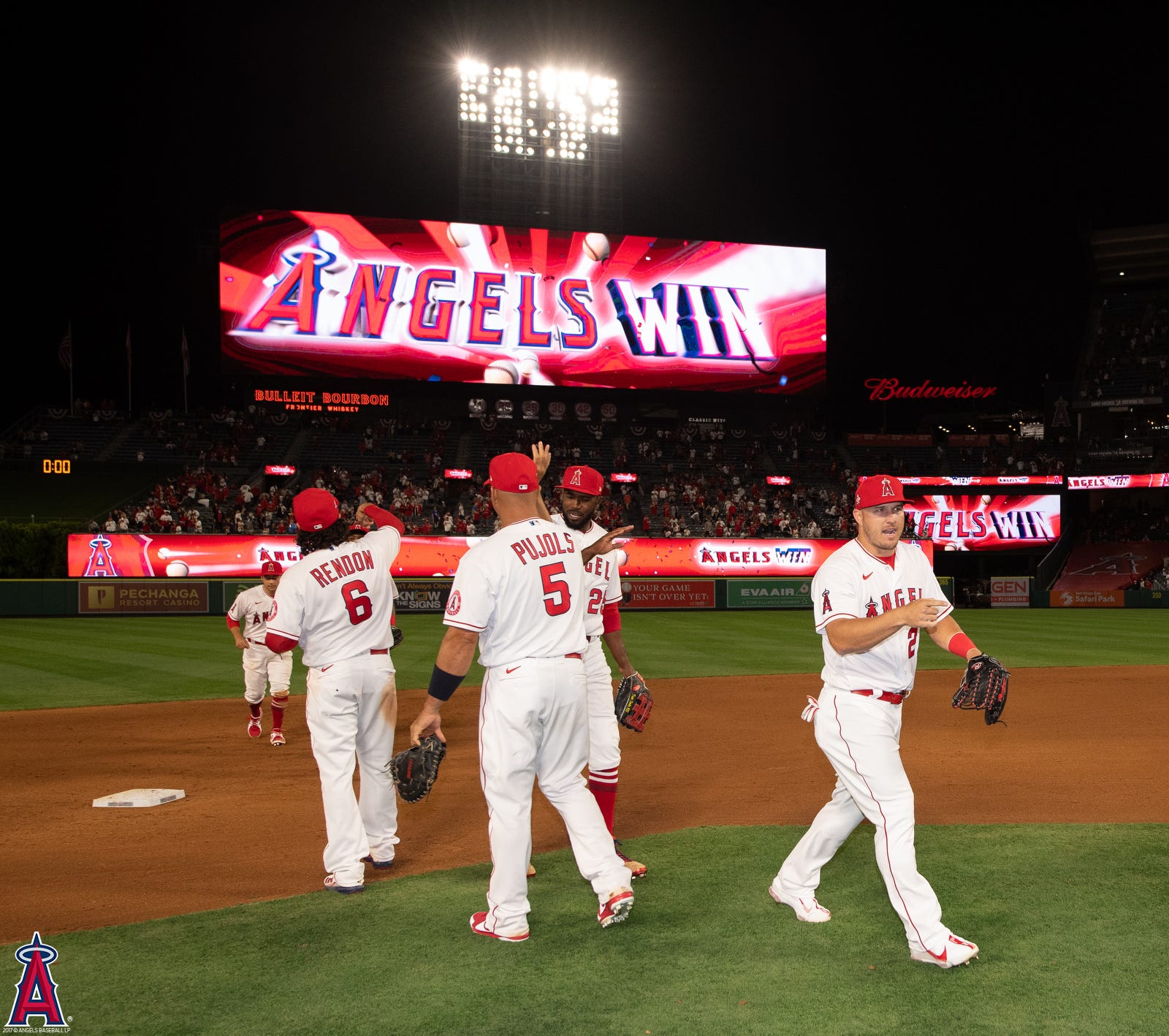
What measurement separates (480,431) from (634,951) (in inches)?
1592

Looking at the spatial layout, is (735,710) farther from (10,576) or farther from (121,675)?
(10,576)

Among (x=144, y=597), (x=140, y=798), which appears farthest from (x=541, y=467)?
(x=144, y=597)

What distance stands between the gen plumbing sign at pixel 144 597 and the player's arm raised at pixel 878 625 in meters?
27.7

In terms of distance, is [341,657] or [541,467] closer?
[541,467]

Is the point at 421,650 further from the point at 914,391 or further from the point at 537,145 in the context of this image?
the point at 914,391

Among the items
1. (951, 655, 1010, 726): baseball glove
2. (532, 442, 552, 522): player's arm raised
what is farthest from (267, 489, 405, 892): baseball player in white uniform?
(951, 655, 1010, 726): baseball glove

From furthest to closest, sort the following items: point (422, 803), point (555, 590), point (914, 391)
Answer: point (914, 391)
point (422, 803)
point (555, 590)

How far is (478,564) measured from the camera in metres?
4.74

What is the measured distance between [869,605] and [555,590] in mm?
1514

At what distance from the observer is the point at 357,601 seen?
5.86 m

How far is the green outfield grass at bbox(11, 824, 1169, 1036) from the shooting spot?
3.95 metres

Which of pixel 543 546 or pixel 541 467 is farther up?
pixel 541 467

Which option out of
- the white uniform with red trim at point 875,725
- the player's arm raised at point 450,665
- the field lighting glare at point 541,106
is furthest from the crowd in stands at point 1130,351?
the player's arm raised at point 450,665

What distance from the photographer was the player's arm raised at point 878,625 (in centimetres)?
422
